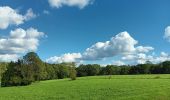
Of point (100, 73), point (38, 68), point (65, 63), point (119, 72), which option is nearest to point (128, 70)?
point (119, 72)

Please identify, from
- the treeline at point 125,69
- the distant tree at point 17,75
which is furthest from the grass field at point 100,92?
the treeline at point 125,69

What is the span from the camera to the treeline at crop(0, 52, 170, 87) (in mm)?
110688

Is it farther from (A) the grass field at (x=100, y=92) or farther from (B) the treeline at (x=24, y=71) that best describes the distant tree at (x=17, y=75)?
(A) the grass field at (x=100, y=92)

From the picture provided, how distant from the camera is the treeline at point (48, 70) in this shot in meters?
111

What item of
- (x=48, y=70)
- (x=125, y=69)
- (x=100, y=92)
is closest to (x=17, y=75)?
(x=48, y=70)

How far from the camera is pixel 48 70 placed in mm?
156250

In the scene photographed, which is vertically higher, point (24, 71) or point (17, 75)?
point (24, 71)

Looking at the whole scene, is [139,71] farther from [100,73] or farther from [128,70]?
[100,73]

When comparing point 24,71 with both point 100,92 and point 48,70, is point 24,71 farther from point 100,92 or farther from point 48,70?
point 100,92

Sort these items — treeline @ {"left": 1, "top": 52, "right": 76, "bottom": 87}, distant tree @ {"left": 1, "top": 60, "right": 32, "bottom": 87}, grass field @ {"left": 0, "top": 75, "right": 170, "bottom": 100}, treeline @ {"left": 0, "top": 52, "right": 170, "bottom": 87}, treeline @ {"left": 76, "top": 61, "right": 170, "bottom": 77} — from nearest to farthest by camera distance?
grass field @ {"left": 0, "top": 75, "right": 170, "bottom": 100}, distant tree @ {"left": 1, "top": 60, "right": 32, "bottom": 87}, treeline @ {"left": 1, "top": 52, "right": 76, "bottom": 87}, treeline @ {"left": 0, "top": 52, "right": 170, "bottom": 87}, treeline @ {"left": 76, "top": 61, "right": 170, "bottom": 77}

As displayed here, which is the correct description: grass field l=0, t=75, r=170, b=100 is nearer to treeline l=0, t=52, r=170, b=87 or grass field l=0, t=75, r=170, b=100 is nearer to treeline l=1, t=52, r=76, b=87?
treeline l=1, t=52, r=76, b=87

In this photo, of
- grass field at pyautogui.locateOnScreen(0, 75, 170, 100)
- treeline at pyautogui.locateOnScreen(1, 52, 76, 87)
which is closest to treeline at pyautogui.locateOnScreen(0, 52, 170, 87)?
treeline at pyautogui.locateOnScreen(1, 52, 76, 87)

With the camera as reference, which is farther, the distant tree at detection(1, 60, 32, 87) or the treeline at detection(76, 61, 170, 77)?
the treeline at detection(76, 61, 170, 77)

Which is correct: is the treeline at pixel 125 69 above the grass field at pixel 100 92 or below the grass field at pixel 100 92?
above
